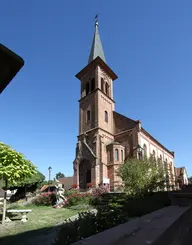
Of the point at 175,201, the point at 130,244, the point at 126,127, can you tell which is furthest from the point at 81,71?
the point at 130,244

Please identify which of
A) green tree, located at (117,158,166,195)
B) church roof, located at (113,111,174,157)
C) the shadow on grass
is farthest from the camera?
church roof, located at (113,111,174,157)

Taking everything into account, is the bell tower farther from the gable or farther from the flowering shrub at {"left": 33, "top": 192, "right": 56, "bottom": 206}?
the flowering shrub at {"left": 33, "top": 192, "right": 56, "bottom": 206}

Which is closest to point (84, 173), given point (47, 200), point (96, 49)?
point (47, 200)

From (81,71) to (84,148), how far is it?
15.4 metres

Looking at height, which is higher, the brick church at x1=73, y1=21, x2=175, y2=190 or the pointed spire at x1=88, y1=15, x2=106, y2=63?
the pointed spire at x1=88, y1=15, x2=106, y2=63

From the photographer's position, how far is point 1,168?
9.27m

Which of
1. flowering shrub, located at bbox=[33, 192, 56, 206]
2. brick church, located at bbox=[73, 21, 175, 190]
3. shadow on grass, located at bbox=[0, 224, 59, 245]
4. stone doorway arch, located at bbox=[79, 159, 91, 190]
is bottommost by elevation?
flowering shrub, located at bbox=[33, 192, 56, 206]

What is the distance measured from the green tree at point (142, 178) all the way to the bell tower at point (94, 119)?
11.0 meters

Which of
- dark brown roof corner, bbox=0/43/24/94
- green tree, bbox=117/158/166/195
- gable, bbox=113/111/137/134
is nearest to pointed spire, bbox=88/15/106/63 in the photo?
gable, bbox=113/111/137/134

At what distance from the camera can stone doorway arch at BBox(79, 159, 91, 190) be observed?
27.5m

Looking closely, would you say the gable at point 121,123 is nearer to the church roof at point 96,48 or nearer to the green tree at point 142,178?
the church roof at point 96,48

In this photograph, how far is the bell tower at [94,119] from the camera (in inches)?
1046

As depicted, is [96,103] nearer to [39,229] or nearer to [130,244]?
[39,229]

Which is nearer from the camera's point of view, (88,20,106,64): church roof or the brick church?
the brick church
